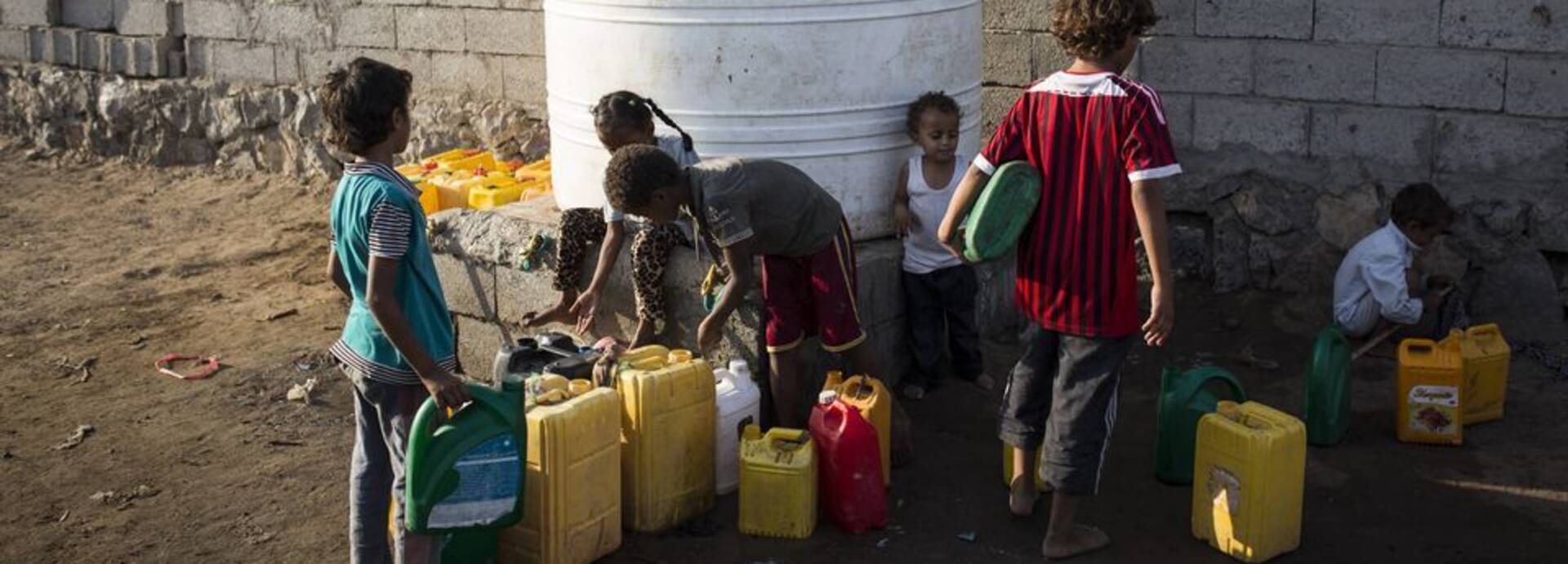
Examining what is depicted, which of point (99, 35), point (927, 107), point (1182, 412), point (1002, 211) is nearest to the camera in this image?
point (1002, 211)

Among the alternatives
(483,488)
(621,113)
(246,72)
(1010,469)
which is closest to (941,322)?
(1010,469)

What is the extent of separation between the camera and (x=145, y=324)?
25.7 feet

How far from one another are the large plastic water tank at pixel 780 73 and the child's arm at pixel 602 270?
34cm

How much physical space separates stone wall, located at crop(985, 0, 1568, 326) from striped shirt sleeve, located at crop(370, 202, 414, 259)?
4.06 m

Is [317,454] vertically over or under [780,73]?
under

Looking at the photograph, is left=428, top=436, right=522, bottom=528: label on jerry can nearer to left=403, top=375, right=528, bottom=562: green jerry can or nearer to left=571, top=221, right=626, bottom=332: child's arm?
left=403, top=375, right=528, bottom=562: green jerry can

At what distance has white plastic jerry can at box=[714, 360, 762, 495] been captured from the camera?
563 cm

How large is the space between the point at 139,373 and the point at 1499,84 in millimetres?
5569

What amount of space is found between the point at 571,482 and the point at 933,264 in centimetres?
197

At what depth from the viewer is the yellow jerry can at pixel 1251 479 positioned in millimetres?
5039

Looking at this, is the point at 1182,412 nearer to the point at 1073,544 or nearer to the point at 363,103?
the point at 1073,544

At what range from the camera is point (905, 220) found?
257 inches

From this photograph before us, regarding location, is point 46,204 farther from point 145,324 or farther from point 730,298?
point 730,298

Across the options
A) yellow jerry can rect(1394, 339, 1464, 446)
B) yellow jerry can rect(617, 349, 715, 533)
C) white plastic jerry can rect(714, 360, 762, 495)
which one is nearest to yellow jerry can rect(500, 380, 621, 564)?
yellow jerry can rect(617, 349, 715, 533)
